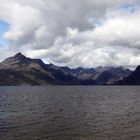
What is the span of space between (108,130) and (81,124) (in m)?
9.23

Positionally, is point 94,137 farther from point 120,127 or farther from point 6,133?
point 6,133

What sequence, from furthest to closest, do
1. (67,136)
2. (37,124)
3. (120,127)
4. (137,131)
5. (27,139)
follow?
(37,124), (120,127), (137,131), (67,136), (27,139)

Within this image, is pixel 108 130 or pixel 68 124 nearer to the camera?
pixel 108 130

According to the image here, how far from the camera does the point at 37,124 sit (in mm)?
61812

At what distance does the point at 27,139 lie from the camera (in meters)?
45.8

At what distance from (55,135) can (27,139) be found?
19.9 ft

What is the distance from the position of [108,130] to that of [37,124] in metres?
16.6

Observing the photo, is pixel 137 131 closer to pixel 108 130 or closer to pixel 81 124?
pixel 108 130

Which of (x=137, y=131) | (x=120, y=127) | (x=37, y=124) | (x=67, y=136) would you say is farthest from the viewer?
(x=37, y=124)

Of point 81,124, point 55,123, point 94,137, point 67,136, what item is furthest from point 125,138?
point 55,123

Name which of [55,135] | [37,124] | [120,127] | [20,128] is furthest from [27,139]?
[120,127]

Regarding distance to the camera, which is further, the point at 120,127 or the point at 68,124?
the point at 68,124

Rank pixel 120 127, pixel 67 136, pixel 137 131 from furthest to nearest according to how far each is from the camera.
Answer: pixel 120 127, pixel 137 131, pixel 67 136

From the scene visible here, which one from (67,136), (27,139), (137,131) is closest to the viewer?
(27,139)
